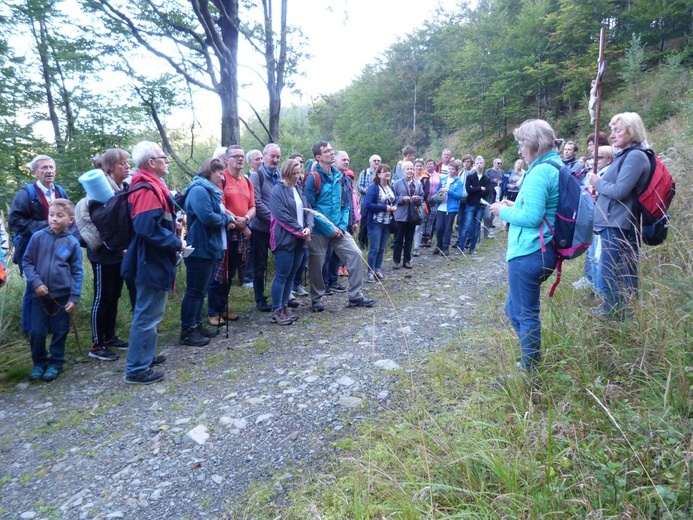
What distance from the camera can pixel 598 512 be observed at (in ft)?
5.44

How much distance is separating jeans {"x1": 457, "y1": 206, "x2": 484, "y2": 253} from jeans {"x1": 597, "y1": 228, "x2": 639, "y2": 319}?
19.0 feet

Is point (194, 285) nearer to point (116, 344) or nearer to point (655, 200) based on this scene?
point (116, 344)

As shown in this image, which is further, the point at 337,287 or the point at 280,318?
the point at 337,287

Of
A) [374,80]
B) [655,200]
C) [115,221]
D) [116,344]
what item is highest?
[374,80]

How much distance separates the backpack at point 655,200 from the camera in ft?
11.5

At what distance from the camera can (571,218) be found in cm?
291

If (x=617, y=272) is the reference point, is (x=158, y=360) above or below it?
below

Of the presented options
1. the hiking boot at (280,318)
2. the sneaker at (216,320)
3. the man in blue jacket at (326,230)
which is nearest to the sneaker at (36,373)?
the sneaker at (216,320)

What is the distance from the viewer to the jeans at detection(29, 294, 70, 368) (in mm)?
4262

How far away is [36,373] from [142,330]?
4.21ft

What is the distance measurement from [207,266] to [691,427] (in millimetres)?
4597

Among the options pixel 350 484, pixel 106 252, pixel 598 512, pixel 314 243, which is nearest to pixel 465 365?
pixel 350 484

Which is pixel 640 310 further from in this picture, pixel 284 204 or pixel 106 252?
pixel 106 252

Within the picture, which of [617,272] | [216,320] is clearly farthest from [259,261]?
[617,272]
